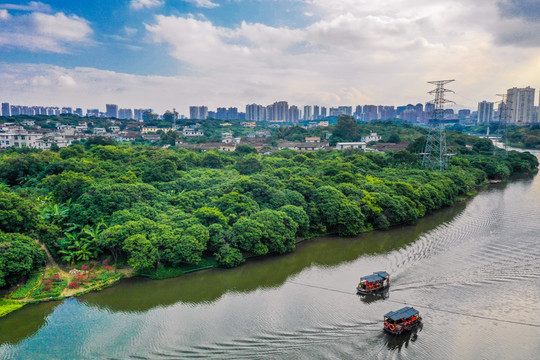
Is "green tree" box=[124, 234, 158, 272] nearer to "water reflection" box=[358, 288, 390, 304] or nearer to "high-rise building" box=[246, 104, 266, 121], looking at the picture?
"water reflection" box=[358, 288, 390, 304]

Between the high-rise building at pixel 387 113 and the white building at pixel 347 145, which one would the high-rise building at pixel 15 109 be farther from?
the high-rise building at pixel 387 113

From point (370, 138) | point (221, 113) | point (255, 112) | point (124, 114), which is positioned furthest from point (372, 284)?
point (124, 114)

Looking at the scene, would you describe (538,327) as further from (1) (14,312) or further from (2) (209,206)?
(1) (14,312)

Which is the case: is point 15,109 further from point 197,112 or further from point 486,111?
point 486,111

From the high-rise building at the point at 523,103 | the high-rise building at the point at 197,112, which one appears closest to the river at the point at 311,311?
the high-rise building at the point at 197,112

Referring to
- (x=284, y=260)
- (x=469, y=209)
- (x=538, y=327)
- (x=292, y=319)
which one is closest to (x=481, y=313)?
(x=538, y=327)

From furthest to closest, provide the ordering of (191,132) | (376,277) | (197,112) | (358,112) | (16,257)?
(358,112)
(197,112)
(191,132)
(376,277)
(16,257)
